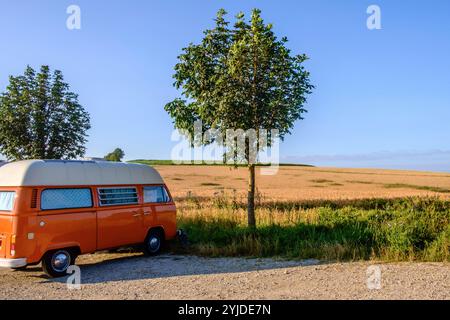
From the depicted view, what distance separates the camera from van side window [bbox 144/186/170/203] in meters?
13.8

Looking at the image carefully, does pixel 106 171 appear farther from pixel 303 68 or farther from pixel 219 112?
pixel 303 68

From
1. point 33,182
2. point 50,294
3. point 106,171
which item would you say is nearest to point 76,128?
point 106,171

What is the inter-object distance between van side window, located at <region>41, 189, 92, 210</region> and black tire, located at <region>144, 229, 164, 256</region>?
2.53 m

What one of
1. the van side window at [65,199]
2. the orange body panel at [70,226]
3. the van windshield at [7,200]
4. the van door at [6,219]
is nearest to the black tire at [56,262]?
the orange body panel at [70,226]

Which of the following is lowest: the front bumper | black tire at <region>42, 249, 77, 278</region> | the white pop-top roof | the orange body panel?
black tire at <region>42, 249, 77, 278</region>

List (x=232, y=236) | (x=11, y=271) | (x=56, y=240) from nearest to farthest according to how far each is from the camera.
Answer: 1. (x=56, y=240)
2. (x=11, y=271)
3. (x=232, y=236)

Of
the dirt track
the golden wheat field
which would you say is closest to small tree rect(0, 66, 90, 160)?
the golden wheat field

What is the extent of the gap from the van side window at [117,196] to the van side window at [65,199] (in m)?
0.44

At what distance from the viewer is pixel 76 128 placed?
2431cm

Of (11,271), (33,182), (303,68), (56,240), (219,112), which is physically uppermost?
(303,68)

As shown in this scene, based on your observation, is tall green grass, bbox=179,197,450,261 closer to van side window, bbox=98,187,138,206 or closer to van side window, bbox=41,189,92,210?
van side window, bbox=98,187,138,206

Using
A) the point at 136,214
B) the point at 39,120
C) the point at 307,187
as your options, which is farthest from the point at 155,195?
the point at 307,187
